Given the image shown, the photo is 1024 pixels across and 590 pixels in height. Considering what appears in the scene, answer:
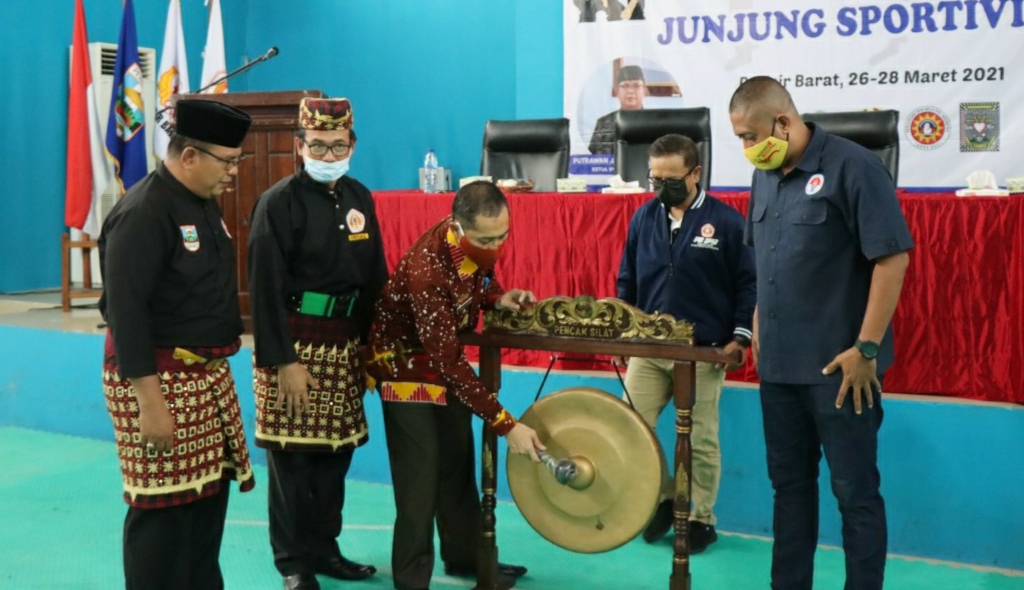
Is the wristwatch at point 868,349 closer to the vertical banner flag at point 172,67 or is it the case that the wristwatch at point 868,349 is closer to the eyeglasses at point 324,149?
the eyeglasses at point 324,149

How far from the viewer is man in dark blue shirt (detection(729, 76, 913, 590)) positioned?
2.63m

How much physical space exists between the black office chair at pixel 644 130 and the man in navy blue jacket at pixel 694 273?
1.72 meters

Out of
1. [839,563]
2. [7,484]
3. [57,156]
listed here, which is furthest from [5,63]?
[839,563]

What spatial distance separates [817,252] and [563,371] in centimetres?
173

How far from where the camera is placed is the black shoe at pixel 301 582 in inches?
130

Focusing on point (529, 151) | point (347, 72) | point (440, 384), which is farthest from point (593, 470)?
point (347, 72)

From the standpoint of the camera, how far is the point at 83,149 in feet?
24.0

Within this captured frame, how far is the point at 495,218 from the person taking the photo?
290 cm

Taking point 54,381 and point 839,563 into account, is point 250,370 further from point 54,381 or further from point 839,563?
point 839,563

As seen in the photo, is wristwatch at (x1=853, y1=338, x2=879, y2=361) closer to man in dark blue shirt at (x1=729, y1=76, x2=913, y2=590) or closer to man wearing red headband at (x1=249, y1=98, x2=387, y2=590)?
man in dark blue shirt at (x1=729, y1=76, x2=913, y2=590)

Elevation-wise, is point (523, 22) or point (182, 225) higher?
point (523, 22)

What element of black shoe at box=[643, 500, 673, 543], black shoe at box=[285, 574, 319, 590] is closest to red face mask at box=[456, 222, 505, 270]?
black shoe at box=[285, 574, 319, 590]

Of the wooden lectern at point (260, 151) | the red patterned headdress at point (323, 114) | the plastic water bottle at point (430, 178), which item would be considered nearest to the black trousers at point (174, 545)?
the red patterned headdress at point (323, 114)

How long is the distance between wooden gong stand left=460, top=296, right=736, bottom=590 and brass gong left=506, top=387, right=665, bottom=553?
4.2 inches
